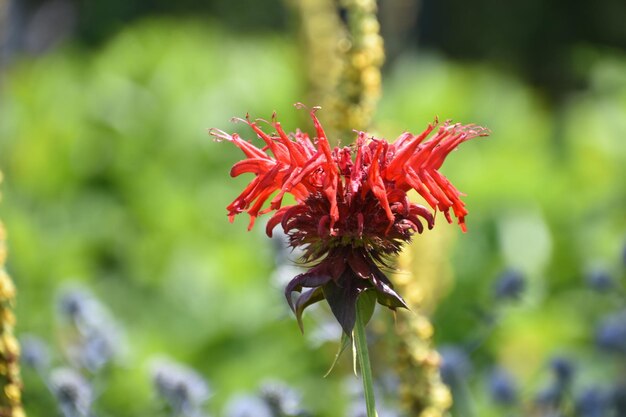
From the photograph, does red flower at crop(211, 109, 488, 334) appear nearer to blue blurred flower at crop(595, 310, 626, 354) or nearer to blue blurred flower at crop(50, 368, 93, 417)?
blue blurred flower at crop(50, 368, 93, 417)

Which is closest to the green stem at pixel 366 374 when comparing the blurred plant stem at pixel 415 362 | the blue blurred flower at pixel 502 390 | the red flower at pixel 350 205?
the red flower at pixel 350 205

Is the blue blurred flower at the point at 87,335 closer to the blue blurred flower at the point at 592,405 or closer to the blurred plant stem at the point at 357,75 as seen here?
the blurred plant stem at the point at 357,75

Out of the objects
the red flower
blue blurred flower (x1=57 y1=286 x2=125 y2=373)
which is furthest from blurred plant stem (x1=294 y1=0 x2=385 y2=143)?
blue blurred flower (x1=57 y1=286 x2=125 y2=373)

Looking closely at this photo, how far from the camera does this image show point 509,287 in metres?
2.12

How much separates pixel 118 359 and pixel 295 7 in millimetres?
2581

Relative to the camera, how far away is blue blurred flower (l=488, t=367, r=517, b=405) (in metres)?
2.14

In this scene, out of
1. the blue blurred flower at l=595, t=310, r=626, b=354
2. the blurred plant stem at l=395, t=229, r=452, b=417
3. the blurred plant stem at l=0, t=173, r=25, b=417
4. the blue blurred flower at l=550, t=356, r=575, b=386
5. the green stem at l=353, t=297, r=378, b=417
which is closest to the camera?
the green stem at l=353, t=297, r=378, b=417

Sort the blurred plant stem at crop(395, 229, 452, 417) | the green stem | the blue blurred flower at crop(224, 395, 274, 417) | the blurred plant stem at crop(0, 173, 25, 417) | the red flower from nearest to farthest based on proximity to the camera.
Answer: the green stem
the red flower
the blurred plant stem at crop(0, 173, 25, 417)
the blurred plant stem at crop(395, 229, 452, 417)
the blue blurred flower at crop(224, 395, 274, 417)

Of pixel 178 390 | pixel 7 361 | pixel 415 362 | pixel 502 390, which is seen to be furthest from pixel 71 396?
pixel 502 390

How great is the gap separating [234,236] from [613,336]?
2.62 m

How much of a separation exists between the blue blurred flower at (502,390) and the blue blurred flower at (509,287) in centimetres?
17

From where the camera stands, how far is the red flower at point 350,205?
126 cm

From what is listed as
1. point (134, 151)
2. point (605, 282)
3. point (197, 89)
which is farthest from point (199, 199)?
point (605, 282)

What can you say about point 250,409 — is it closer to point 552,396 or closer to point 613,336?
point 552,396
